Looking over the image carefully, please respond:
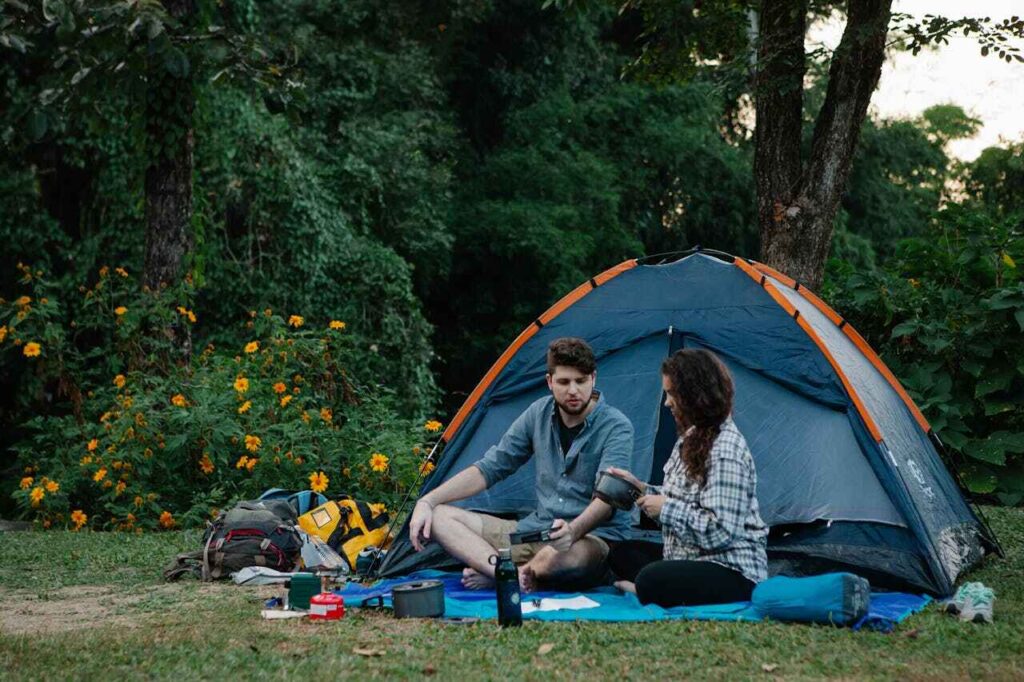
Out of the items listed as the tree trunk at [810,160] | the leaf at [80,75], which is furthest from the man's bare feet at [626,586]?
the tree trunk at [810,160]

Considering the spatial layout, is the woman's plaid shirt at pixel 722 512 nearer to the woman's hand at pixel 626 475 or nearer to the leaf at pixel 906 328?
the woman's hand at pixel 626 475

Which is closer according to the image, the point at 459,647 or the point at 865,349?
the point at 459,647

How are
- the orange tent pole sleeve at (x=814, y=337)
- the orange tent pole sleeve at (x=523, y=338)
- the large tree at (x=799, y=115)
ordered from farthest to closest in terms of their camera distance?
the large tree at (x=799, y=115)
the orange tent pole sleeve at (x=523, y=338)
the orange tent pole sleeve at (x=814, y=337)

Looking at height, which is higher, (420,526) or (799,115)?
(799,115)

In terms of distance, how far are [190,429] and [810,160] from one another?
4.75m

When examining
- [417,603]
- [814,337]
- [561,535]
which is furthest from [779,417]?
[417,603]

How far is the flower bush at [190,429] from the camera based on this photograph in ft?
25.2

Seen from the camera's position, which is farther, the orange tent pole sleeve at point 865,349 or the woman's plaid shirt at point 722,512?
the orange tent pole sleeve at point 865,349

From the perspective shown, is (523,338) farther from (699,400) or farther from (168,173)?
(168,173)

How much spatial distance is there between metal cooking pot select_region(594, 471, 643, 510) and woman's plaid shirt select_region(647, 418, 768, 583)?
134 mm

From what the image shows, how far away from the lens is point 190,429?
7.84 meters

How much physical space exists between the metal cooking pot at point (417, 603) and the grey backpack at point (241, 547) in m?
1.36

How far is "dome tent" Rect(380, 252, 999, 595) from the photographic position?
5.12 meters

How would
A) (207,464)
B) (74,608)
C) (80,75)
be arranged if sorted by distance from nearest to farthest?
(74,608) → (80,75) → (207,464)
